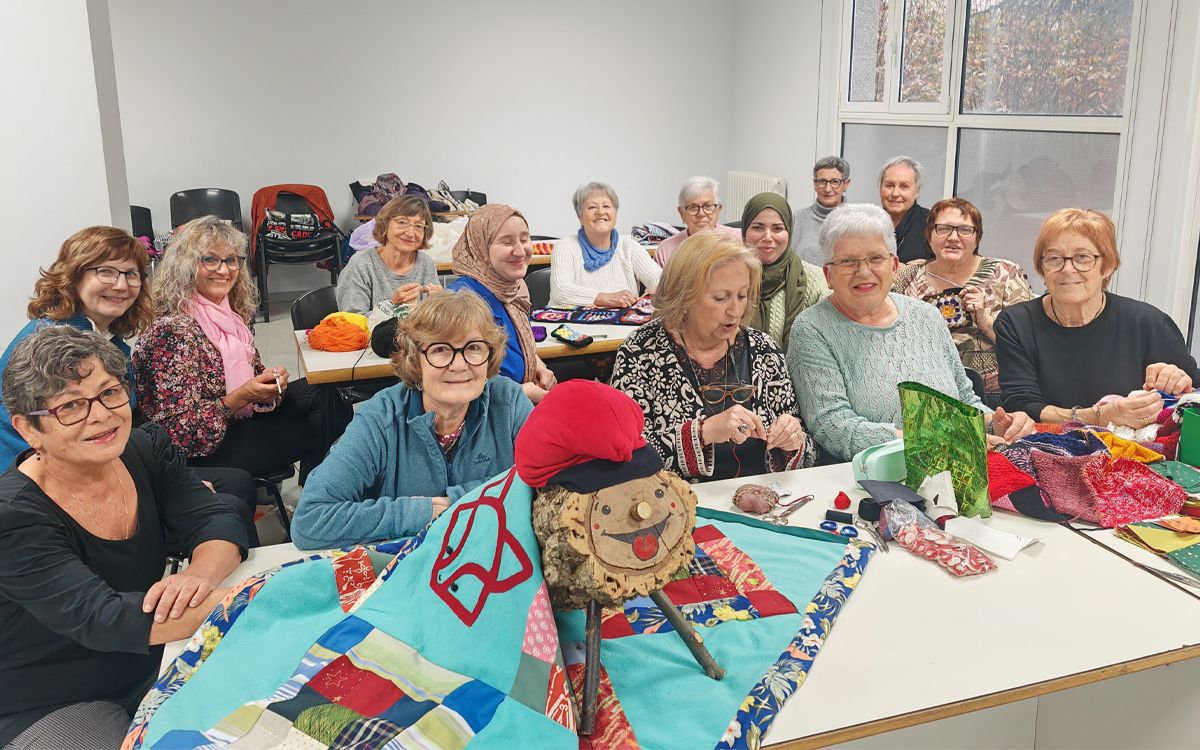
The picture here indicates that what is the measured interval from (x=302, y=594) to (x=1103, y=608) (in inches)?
55.4

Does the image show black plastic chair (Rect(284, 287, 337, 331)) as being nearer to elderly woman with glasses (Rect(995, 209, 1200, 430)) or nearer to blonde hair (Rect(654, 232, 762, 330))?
blonde hair (Rect(654, 232, 762, 330))

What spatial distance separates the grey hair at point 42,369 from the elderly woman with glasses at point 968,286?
9.94 ft

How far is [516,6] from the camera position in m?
8.24

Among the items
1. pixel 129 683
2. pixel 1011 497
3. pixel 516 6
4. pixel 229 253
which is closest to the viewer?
pixel 129 683

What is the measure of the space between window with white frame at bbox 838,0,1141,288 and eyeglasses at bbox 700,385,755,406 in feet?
9.69

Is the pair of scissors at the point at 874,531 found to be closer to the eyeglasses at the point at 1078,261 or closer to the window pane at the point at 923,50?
the eyeglasses at the point at 1078,261

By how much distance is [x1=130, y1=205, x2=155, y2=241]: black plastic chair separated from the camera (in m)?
7.31

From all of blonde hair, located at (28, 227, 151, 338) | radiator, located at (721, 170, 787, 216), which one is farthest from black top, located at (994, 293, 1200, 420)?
radiator, located at (721, 170, 787, 216)

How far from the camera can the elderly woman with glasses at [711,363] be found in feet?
8.07

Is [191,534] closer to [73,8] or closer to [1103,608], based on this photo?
[1103,608]

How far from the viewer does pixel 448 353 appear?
2033 millimetres

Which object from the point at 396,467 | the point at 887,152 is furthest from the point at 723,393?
the point at 887,152

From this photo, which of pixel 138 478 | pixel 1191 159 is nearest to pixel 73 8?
pixel 138 478

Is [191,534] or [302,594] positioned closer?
[302,594]
